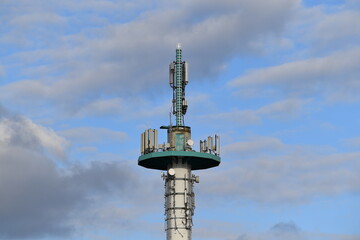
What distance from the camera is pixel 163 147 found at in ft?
467

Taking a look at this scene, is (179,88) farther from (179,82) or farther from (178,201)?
(178,201)

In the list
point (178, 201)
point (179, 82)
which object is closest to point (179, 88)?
point (179, 82)

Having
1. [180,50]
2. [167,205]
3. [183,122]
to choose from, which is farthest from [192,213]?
[180,50]

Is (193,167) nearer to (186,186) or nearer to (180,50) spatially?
(186,186)

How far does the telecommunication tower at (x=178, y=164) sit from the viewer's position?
140 m

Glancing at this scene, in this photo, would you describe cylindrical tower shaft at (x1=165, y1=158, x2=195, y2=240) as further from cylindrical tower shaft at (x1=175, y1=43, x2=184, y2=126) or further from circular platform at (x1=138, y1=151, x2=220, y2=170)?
cylindrical tower shaft at (x1=175, y1=43, x2=184, y2=126)

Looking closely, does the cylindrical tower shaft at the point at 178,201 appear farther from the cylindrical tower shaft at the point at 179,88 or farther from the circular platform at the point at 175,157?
the cylindrical tower shaft at the point at 179,88

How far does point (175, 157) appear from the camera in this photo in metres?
142

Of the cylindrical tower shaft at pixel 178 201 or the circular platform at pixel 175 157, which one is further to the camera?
the circular platform at pixel 175 157

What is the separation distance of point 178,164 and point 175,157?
1246 mm

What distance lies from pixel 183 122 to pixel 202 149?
5368mm

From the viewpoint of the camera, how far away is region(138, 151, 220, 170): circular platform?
14075cm

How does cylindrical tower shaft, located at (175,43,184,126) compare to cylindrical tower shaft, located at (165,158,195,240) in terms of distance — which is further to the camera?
cylindrical tower shaft, located at (175,43,184,126)

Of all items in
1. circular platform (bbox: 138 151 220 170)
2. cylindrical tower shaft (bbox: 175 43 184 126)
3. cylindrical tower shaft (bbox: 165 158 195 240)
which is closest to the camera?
cylindrical tower shaft (bbox: 165 158 195 240)
